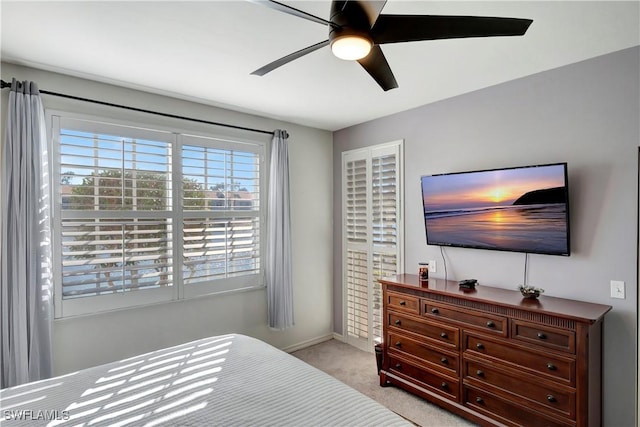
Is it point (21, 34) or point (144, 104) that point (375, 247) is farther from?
point (21, 34)

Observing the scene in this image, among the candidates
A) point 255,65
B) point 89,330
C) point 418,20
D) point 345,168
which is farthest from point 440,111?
point 89,330

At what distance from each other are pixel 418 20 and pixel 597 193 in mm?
1954

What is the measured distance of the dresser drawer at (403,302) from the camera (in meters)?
2.90

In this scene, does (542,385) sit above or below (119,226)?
below

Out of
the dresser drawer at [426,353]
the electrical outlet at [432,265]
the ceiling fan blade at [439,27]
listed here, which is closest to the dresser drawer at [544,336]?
the dresser drawer at [426,353]

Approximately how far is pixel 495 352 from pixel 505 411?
1.32 ft

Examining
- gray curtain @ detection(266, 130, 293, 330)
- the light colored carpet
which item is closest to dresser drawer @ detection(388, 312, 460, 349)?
the light colored carpet

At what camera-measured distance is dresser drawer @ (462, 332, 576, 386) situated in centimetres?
209

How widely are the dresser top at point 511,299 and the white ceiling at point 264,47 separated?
1715 mm

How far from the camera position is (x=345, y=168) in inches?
166

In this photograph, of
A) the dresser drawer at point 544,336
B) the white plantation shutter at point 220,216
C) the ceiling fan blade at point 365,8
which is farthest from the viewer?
the white plantation shutter at point 220,216

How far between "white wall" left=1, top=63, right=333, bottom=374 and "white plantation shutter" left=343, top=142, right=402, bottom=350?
33 centimetres

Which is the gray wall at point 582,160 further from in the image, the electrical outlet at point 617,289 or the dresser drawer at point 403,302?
the dresser drawer at point 403,302

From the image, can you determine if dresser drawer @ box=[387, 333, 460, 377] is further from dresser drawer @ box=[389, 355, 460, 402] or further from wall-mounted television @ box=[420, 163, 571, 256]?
wall-mounted television @ box=[420, 163, 571, 256]
